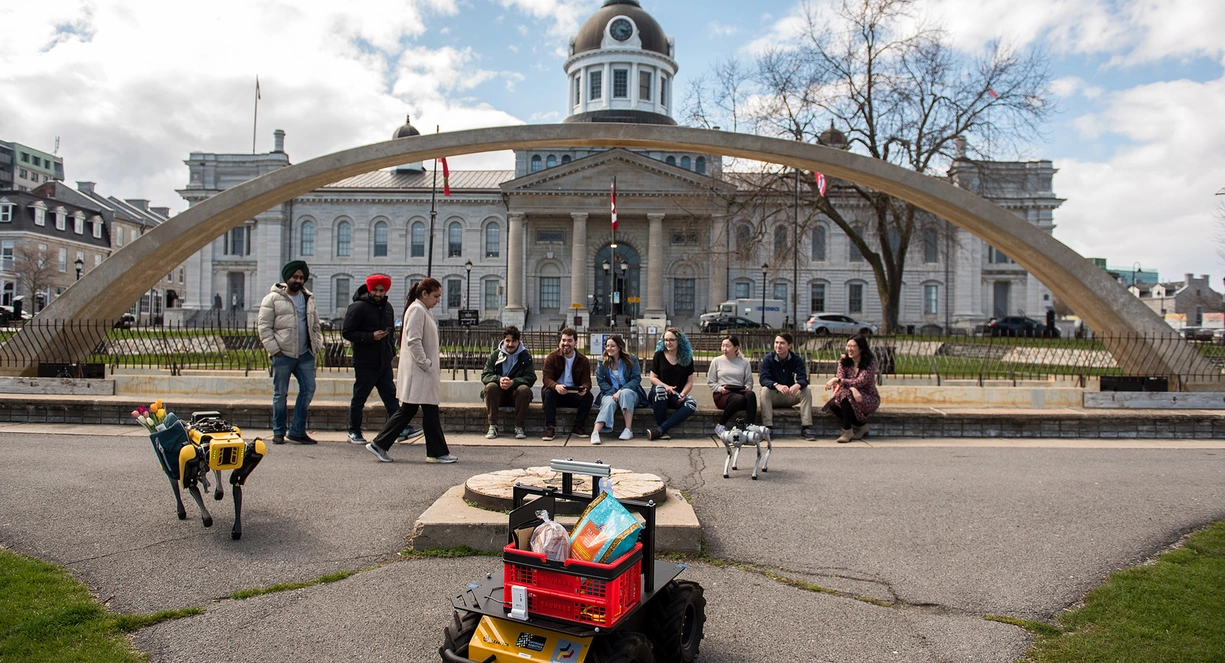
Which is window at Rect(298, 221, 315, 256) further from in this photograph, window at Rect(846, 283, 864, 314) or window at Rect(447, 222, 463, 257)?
window at Rect(846, 283, 864, 314)

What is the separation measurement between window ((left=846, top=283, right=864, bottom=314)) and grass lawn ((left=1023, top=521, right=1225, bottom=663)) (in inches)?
2133

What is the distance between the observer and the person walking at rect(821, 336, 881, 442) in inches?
365

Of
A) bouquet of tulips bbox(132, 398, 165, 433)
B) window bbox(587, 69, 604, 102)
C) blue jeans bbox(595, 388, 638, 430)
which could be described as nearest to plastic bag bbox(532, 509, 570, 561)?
bouquet of tulips bbox(132, 398, 165, 433)

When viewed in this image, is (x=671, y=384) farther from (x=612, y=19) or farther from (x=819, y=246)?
(x=612, y=19)

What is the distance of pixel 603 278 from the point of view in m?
55.3

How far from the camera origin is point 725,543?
4.99 metres

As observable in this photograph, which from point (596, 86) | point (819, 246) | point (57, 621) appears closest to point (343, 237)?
point (596, 86)

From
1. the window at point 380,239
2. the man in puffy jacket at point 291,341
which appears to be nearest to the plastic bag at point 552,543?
the man in puffy jacket at point 291,341

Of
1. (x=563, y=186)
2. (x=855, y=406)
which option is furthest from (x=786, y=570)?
(x=563, y=186)

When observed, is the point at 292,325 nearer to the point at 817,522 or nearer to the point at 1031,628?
the point at 817,522

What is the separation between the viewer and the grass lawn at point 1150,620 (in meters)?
3.31

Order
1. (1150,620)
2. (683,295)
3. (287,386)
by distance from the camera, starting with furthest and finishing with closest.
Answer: (683,295), (287,386), (1150,620)

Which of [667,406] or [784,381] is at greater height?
[784,381]

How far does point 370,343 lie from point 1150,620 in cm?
700
